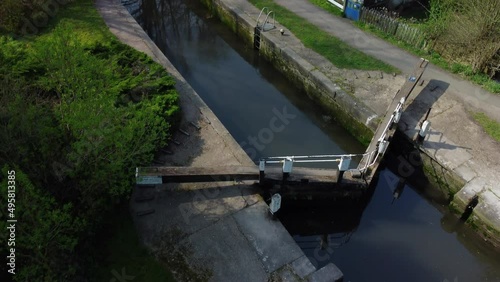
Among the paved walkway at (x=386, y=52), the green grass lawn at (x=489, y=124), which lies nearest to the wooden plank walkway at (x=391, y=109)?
the paved walkway at (x=386, y=52)

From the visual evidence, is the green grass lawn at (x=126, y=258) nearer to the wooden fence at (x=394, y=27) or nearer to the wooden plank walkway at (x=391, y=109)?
the wooden plank walkway at (x=391, y=109)

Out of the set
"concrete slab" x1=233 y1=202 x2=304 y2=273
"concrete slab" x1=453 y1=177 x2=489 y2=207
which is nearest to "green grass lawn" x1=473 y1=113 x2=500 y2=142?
"concrete slab" x1=453 y1=177 x2=489 y2=207

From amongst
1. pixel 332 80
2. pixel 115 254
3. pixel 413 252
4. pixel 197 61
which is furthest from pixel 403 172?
pixel 197 61

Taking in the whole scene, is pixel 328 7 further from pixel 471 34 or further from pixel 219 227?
pixel 219 227

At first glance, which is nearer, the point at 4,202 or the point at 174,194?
the point at 4,202

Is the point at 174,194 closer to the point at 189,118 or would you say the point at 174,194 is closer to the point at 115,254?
the point at 115,254

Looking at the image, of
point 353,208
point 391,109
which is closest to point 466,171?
point 391,109

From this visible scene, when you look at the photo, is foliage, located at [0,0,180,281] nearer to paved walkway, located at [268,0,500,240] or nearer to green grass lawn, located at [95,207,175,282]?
green grass lawn, located at [95,207,175,282]
